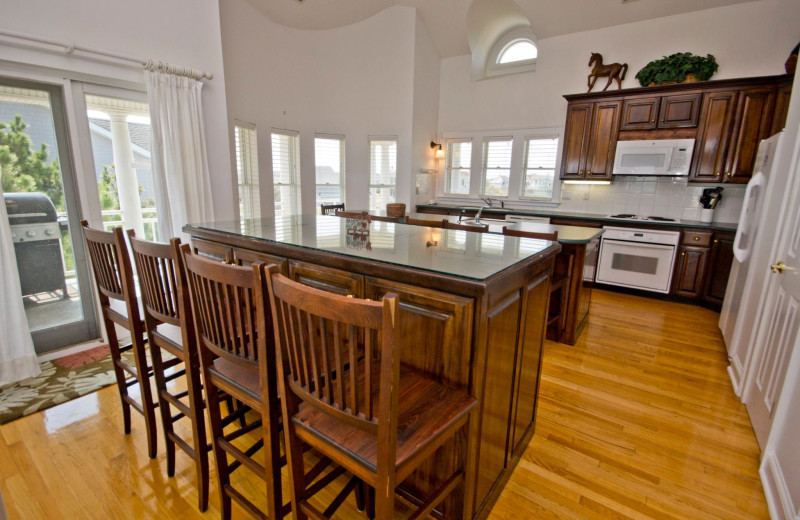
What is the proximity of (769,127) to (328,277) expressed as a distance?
4928mm

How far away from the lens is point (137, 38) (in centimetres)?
267

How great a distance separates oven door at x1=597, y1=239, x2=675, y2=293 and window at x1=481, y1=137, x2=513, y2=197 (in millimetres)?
1921

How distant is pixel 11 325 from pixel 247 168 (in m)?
2.73

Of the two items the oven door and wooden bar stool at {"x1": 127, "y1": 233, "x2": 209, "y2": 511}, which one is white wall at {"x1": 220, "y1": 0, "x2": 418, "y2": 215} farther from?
wooden bar stool at {"x1": 127, "y1": 233, "x2": 209, "y2": 511}

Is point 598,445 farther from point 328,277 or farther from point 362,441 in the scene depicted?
point 328,277

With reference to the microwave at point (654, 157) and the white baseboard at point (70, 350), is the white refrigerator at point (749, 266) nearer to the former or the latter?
the microwave at point (654, 157)

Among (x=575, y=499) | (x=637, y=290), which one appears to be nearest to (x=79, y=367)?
(x=575, y=499)

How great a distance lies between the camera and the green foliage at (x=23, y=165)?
7.80 feet

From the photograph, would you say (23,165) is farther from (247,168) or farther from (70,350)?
(247,168)

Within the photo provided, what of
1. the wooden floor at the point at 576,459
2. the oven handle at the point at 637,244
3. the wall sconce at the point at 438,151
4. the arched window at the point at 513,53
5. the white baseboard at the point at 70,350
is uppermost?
the arched window at the point at 513,53

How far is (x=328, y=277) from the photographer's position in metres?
1.52

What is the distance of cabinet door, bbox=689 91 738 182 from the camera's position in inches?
155

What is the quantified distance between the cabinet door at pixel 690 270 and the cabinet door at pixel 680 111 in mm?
1446

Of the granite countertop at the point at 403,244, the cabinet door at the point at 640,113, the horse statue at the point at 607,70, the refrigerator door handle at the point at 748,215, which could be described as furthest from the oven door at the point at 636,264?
the granite countertop at the point at 403,244
